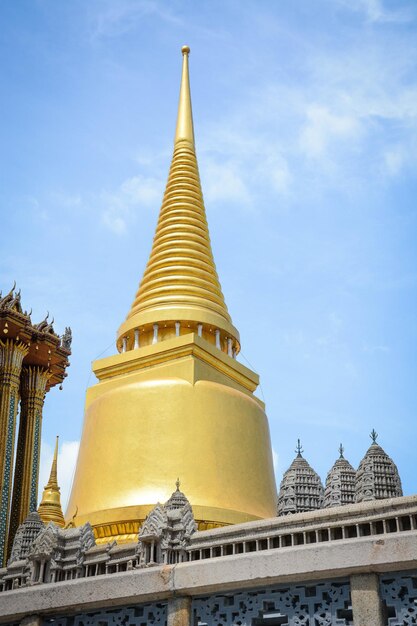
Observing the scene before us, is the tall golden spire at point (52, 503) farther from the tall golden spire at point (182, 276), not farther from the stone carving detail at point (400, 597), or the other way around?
the stone carving detail at point (400, 597)

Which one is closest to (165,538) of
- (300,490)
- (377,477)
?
(300,490)

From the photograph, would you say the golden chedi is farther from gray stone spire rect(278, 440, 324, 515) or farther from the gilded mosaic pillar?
gray stone spire rect(278, 440, 324, 515)

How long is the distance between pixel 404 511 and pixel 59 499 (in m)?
17.4

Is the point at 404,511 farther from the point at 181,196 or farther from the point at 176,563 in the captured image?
the point at 181,196

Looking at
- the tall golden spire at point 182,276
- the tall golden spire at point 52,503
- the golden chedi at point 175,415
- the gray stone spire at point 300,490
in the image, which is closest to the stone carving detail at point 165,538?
the gray stone spire at point 300,490

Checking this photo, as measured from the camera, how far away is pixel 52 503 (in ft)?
85.6

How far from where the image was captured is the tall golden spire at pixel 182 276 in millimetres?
24625

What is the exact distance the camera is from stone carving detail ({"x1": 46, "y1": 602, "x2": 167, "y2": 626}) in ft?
40.1

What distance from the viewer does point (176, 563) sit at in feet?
40.5

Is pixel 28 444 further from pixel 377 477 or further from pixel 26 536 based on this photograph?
pixel 377 477

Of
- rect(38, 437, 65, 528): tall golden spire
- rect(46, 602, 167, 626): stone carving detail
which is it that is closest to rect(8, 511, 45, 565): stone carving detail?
rect(46, 602, 167, 626): stone carving detail

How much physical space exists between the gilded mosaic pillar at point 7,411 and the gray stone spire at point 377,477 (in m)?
12.8

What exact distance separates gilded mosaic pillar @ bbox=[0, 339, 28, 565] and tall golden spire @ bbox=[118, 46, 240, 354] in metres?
3.06


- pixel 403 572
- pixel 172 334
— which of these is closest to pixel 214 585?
pixel 403 572
